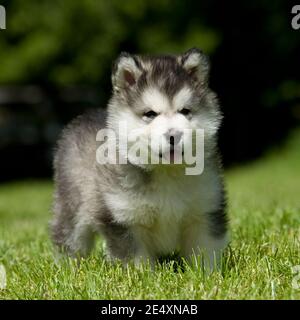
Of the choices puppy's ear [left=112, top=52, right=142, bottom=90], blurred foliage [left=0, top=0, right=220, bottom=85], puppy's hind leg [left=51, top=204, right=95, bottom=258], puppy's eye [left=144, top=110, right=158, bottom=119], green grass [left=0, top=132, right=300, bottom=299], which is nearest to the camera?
green grass [left=0, top=132, right=300, bottom=299]

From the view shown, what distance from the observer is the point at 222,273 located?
415 centimetres

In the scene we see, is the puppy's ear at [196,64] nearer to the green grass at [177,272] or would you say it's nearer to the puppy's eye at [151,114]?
the puppy's eye at [151,114]

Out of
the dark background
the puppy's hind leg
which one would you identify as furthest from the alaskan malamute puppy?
the dark background

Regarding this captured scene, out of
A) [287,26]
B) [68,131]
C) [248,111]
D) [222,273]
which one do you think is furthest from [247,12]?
[222,273]

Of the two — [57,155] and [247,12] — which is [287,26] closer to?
[247,12]

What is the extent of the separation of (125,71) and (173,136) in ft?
2.31

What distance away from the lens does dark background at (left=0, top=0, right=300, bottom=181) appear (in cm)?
1642

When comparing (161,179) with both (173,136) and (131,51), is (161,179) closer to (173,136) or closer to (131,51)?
(173,136)

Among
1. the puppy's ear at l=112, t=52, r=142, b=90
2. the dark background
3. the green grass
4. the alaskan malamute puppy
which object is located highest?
the dark background

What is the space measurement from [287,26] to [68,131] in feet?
42.9

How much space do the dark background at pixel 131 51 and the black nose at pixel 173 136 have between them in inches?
495

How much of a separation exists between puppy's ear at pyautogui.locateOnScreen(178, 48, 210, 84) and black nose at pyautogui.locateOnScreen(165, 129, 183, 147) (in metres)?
0.62

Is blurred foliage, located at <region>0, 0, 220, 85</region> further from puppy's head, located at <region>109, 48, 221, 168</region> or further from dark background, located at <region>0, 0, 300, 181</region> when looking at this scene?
puppy's head, located at <region>109, 48, 221, 168</region>
